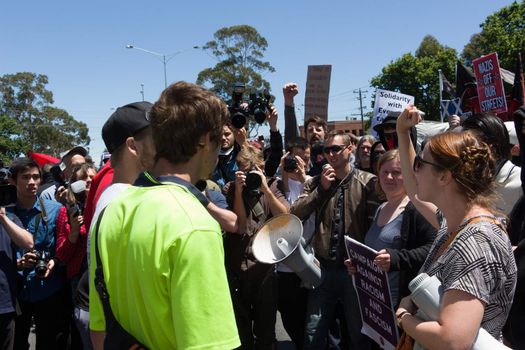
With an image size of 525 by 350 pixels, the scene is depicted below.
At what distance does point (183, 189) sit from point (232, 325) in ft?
1.27

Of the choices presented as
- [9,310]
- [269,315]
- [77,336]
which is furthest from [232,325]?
[77,336]

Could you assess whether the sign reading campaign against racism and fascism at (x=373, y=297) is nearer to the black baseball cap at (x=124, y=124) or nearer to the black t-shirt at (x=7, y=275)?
the black baseball cap at (x=124, y=124)

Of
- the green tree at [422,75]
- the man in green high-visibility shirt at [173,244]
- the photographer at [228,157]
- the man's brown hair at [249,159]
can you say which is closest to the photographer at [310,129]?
the photographer at [228,157]

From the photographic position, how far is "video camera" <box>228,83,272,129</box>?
13.9 ft

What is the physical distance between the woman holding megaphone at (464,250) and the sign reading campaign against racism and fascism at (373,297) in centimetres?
113

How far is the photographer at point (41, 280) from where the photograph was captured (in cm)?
429

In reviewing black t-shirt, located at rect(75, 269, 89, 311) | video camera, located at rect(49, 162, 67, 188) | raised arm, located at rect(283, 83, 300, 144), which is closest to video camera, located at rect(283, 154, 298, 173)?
raised arm, located at rect(283, 83, 300, 144)

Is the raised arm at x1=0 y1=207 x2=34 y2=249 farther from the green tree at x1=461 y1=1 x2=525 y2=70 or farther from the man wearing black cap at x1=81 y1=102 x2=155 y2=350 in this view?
the green tree at x1=461 y1=1 x2=525 y2=70

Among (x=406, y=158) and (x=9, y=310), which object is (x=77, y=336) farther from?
(x=406, y=158)

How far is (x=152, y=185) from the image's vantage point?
1428 mm

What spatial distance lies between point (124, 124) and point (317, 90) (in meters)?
6.43

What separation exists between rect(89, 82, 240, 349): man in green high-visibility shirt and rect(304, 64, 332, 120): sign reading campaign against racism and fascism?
6.80m

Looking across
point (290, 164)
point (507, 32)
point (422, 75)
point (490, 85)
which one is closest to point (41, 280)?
point (290, 164)

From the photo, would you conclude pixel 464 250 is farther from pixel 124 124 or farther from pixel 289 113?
pixel 289 113
